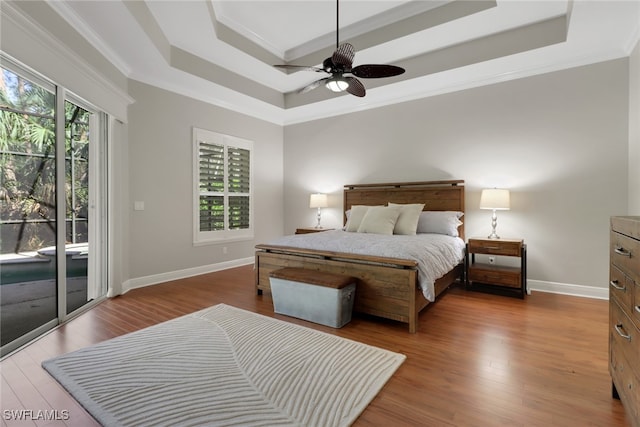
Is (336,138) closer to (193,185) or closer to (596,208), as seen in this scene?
(193,185)

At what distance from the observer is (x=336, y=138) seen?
5.58m

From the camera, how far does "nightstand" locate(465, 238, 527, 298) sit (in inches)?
140

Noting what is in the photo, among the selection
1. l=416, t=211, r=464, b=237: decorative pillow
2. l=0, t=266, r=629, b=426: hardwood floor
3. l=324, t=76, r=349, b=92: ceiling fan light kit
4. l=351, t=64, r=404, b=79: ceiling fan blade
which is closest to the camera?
l=0, t=266, r=629, b=426: hardwood floor

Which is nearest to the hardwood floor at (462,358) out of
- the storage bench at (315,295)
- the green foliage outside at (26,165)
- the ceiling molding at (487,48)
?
the storage bench at (315,295)

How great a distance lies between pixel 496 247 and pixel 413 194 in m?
1.40

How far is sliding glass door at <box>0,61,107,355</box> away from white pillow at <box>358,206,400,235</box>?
10.6 feet

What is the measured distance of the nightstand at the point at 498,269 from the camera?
3559 mm

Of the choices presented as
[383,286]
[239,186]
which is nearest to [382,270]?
[383,286]

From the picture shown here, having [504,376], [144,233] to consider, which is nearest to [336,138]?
[144,233]

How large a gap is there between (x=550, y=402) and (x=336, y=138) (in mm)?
4671

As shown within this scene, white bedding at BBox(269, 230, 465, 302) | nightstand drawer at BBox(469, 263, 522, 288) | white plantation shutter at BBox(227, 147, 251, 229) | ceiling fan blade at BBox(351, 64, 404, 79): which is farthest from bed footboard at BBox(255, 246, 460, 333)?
white plantation shutter at BBox(227, 147, 251, 229)

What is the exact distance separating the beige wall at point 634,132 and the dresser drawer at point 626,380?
89.3 inches

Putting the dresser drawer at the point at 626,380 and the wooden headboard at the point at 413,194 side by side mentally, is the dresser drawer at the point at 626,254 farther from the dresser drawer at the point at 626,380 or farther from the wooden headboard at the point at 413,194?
the wooden headboard at the point at 413,194

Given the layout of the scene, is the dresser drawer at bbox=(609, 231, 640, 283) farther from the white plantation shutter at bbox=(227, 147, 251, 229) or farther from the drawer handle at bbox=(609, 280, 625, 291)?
the white plantation shutter at bbox=(227, 147, 251, 229)
